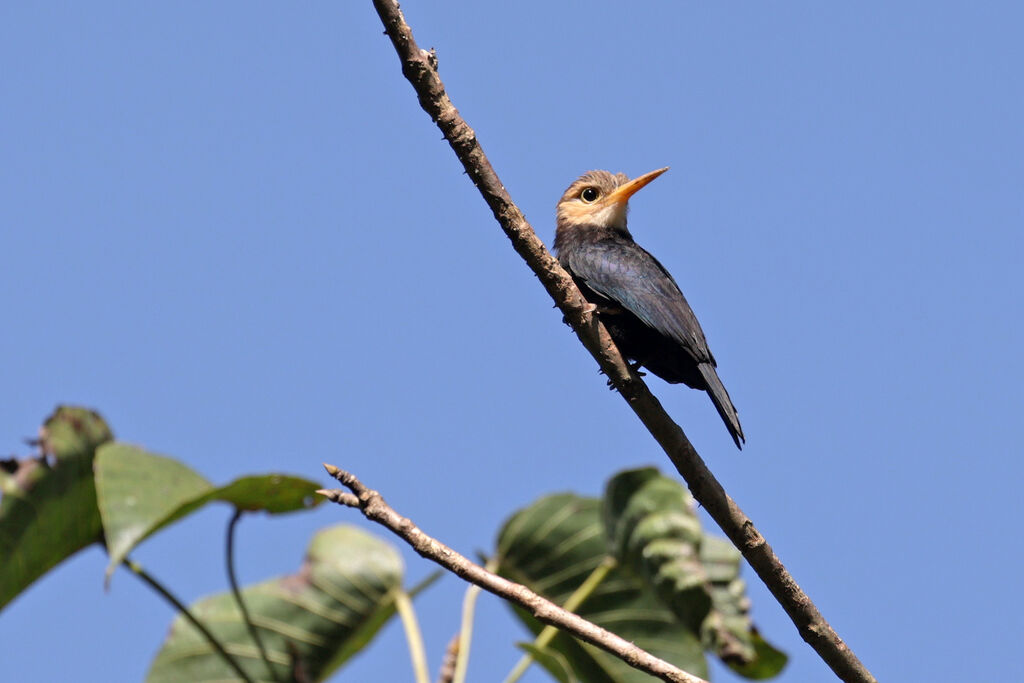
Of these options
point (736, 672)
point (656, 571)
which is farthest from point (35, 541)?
point (736, 672)

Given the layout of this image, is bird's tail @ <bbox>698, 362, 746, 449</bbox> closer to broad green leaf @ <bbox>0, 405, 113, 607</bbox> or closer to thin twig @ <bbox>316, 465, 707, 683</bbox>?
thin twig @ <bbox>316, 465, 707, 683</bbox>

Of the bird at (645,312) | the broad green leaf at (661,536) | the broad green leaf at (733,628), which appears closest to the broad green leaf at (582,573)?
the broad green leaf at (661,536)

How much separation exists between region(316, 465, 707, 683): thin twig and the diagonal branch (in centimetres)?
51

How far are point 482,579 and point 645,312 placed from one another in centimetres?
194

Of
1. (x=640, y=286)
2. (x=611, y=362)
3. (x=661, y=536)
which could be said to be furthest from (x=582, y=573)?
(x=611, y=362)

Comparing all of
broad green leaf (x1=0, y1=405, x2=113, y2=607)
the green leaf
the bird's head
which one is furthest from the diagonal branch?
the bird's head

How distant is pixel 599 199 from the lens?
6.56m

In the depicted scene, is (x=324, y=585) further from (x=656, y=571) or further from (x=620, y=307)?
(x=620, y=307)

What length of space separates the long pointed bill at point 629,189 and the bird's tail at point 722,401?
177 cm

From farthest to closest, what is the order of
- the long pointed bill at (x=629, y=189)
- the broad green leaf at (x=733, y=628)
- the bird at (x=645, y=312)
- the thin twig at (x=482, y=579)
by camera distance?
the long pointed bill at (x=629, y=189), the bird at (x=645, y=312), the broad green leaf at (x=733, y=628), the thin twig at (x=482, y=579)

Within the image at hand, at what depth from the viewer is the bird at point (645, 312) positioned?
4.80 m

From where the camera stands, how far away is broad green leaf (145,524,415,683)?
4969 mm

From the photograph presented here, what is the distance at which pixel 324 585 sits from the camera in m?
5.02

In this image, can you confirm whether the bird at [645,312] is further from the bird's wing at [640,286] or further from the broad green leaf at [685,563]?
the broad green leaf at [685,563]
